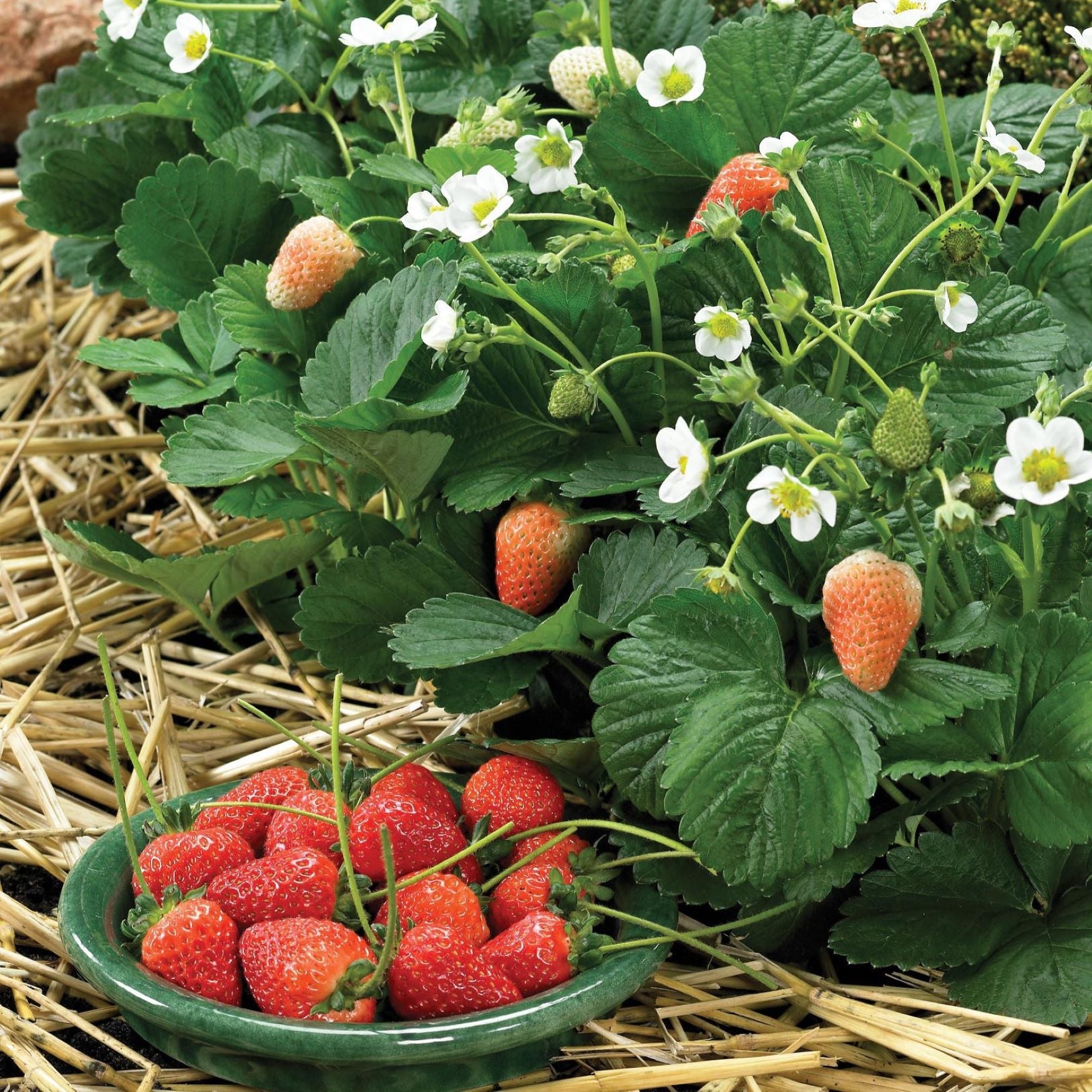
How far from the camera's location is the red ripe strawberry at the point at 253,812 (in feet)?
3.35

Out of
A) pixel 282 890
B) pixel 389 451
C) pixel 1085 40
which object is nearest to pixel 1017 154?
pixel 1085 40

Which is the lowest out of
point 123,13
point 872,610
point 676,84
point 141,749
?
point 141,749

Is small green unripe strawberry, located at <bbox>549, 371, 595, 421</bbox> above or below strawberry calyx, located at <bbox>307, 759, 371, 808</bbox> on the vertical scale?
above

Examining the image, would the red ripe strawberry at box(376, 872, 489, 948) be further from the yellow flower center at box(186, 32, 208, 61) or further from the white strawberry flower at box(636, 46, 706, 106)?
the yellow flower center at box(186, 32, 208, 61)

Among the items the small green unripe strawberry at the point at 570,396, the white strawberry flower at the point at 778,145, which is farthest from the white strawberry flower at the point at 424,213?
the white strawberry flower at the point at 778,145

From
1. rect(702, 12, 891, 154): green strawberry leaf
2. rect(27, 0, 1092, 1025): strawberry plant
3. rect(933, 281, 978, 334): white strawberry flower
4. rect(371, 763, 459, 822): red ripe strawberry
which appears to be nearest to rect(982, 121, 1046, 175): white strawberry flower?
rect(27, 0, 1092, 1025): strawberry plant

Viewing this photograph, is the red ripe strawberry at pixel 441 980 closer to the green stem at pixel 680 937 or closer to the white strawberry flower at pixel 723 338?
the green stem at pixel 680 937

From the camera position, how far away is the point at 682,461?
857 millimetres

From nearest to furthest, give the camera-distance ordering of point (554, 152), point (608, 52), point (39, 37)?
point (554, 152), point (608, 52), point (39, 37)

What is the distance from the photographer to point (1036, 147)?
1.08 m

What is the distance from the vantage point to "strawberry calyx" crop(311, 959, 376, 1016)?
2.78 feet

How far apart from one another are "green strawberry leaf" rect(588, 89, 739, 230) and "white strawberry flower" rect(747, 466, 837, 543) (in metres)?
0.46

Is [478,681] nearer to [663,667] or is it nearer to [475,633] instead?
[475,633]

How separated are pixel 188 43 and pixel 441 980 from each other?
37.7 inches
